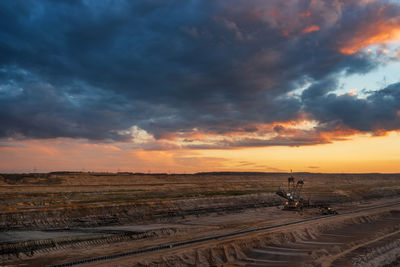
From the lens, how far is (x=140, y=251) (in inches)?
944

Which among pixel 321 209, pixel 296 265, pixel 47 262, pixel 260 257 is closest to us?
pixel 47 262

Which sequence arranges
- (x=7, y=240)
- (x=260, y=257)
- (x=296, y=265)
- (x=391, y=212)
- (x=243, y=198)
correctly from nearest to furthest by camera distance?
(x=296, y=265), (x=260, y=257), (x=7, y=240), (x=391, y=212), (x=243, y=198)

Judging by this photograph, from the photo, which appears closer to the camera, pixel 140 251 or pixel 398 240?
pixel 140 251

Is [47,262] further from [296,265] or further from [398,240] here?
[398,240]

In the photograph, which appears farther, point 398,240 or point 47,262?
point 398,240

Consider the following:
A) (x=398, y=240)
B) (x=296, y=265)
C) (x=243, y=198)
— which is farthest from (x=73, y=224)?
(x=243, y=198)

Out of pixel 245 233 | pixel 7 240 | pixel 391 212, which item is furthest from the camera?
pixel 391 212

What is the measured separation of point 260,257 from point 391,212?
140ft

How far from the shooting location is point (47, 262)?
2139cm

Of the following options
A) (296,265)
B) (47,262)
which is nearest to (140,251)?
(47,262)

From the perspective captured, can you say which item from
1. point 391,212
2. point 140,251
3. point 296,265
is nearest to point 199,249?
point 140,251

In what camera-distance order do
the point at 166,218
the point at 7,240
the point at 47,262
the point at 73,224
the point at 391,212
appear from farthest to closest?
1. the point at 391,212
2. the point at 166,218
3. the point at 73,224
4. the point at 7,240
5. the point at 47,262

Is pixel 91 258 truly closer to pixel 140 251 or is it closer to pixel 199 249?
pixel 140 251

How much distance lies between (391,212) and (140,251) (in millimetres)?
49958
